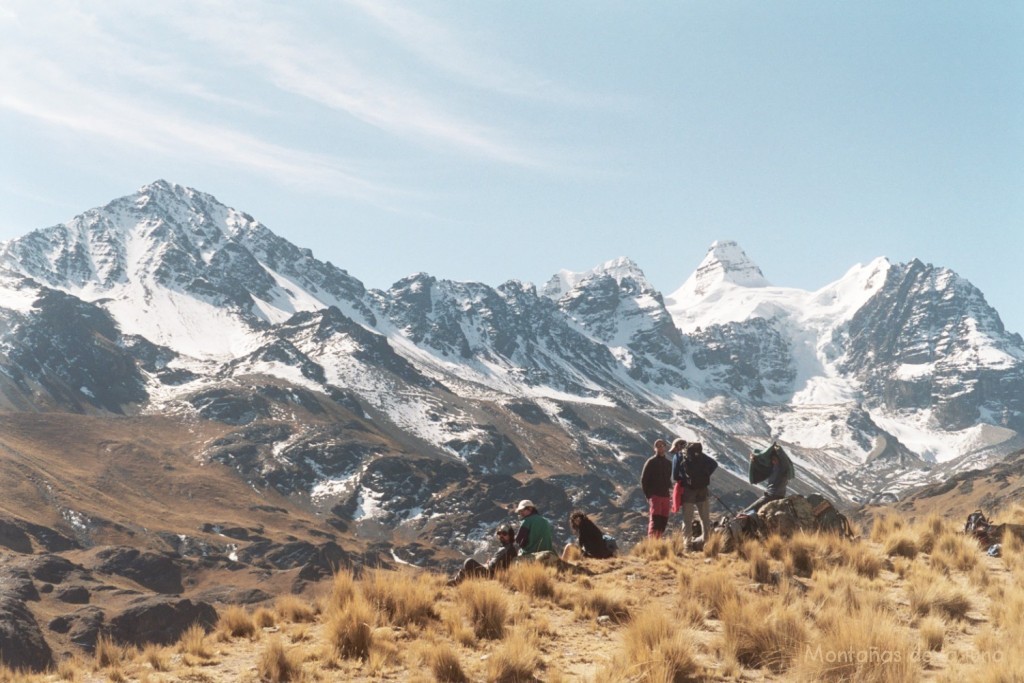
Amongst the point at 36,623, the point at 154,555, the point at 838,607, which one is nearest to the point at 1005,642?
the point at 838,607

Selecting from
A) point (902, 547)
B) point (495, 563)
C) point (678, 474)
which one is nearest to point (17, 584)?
point (495, 563)

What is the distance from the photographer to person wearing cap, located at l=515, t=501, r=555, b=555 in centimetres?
1842

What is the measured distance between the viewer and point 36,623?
331ft

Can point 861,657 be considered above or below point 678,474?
below

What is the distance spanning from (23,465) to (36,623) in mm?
100782

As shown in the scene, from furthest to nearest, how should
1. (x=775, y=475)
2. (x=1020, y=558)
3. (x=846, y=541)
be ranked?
(x=775, y=475), (x=846, y=541), (x=1020, y=558)

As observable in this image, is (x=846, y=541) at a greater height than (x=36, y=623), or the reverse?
(x=846, y=541)

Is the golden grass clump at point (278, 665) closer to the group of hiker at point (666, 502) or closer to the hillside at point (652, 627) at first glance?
the hillside at point (652, 627)

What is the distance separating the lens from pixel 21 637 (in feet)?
305

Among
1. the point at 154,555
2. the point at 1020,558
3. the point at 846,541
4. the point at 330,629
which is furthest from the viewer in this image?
the point at 154,555

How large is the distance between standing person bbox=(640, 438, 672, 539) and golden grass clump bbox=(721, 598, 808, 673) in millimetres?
8874

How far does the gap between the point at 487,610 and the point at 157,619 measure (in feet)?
378

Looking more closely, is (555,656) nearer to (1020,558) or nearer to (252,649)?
(252,649)

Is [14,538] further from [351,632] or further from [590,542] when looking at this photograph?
[351,632]
